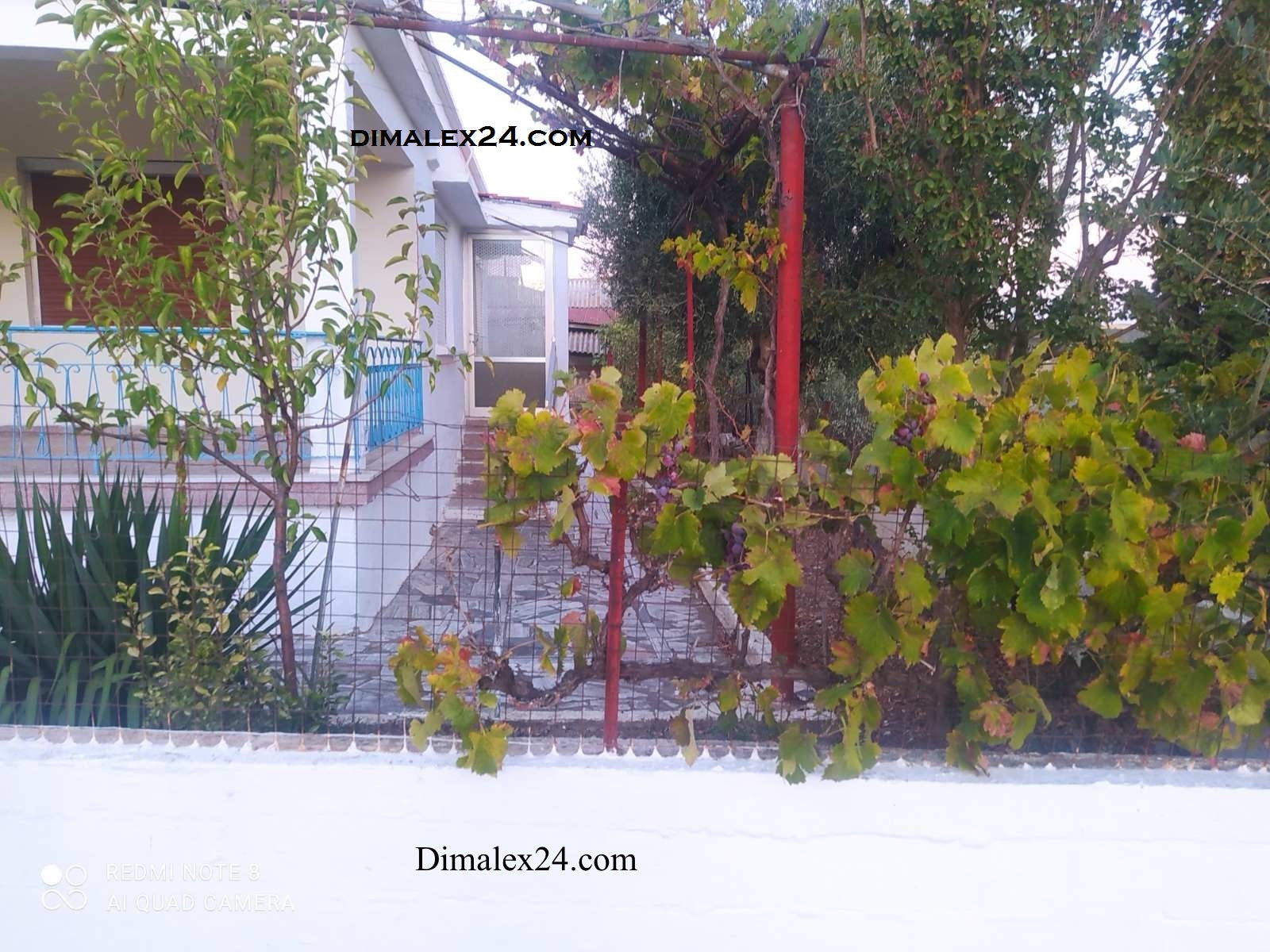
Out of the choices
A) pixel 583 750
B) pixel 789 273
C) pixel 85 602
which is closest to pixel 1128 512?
pixel 583 750

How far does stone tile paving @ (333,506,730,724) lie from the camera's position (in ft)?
8.33

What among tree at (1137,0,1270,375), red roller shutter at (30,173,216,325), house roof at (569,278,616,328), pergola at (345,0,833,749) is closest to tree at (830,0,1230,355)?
tree at (1137,0,1270,375)

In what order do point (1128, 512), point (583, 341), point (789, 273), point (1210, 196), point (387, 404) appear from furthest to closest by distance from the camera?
point (583, 341), point (387, 404), point (1210, 196), point (789, 273), point (1128, 512)

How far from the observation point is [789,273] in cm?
338

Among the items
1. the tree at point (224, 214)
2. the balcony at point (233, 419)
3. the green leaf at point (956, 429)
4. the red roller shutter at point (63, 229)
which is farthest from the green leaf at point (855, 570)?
the red roller shutter at point (63, 229)

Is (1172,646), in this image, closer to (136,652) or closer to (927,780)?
(927,780)

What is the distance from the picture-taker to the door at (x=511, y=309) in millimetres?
12008

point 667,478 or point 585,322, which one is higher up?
point 585,322

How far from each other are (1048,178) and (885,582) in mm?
3196

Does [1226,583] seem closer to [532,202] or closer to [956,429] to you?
[956,429]

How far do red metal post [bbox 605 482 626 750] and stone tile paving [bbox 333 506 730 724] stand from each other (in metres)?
0.04

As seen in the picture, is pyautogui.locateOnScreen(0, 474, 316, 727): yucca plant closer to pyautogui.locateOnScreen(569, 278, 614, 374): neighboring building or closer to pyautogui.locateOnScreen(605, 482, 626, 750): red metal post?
pyautogui.locateOnScreen(605, 482, 626, 750): red metal post

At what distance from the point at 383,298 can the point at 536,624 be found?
17.8 ft

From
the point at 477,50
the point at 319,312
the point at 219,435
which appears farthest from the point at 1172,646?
the point at 319,312
